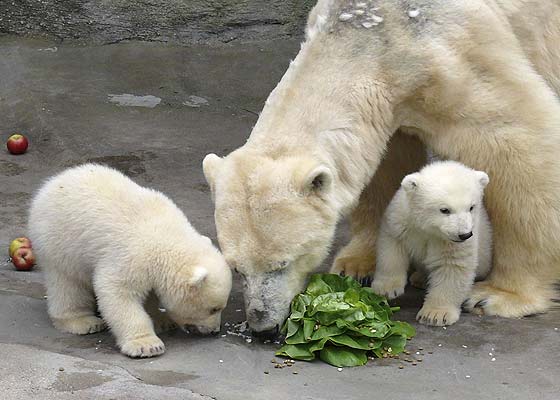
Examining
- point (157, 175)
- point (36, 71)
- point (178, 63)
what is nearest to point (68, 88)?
point (36, 71)

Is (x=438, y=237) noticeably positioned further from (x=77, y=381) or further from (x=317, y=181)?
(x=77, y=381)

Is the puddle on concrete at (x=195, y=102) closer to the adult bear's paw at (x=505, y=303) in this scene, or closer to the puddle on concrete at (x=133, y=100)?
the puddle on concrete at (x=133, y=100)

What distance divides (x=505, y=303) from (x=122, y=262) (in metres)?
1.89

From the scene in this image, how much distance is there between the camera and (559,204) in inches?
202

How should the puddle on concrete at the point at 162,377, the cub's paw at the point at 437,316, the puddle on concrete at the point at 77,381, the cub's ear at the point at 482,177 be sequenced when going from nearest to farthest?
1. the puddle on concrete at the point at 77,381
2. the puddle on concrete at the point at 162,377
3. the cub's ear at the point at 482,177
4. the cub's paw at the point at 437,316

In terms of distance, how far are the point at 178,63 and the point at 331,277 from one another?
4.61m

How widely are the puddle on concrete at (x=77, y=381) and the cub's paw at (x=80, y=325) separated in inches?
28.7

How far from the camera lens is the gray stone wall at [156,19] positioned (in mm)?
9297

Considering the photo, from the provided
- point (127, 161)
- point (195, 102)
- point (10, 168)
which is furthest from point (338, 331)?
point (195, 102)

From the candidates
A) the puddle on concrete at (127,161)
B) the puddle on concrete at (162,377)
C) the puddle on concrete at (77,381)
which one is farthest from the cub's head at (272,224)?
the puddle on concrete at (127,161)

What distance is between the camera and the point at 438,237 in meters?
4.96

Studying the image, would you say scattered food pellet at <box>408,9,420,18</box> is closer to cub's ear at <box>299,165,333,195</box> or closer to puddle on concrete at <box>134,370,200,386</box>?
cub's ear at <box>299,165,333,195</box>

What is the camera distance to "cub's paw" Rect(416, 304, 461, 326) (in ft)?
16.4

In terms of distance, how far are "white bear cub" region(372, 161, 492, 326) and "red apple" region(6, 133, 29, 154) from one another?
3566 millimetres
